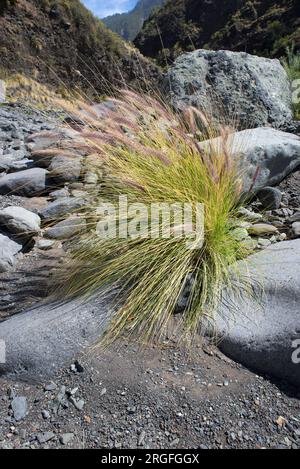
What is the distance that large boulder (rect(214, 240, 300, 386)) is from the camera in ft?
5.68

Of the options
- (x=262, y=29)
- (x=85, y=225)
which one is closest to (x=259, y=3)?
(x=262, y=29)

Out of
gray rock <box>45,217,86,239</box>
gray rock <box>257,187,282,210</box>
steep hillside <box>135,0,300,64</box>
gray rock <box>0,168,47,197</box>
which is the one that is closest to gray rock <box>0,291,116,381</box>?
gray rock <box>45,217,86,239</box>

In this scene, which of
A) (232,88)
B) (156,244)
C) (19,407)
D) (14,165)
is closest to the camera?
(19,407)

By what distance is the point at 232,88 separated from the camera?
14.4ft

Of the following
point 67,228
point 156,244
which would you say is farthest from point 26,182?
point 156,244

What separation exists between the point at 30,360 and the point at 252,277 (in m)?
1.13

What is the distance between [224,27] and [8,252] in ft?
116

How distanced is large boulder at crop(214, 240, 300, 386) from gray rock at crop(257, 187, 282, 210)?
0.85 m

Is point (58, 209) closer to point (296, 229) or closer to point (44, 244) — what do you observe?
point (44, 244)

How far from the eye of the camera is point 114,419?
1.58m

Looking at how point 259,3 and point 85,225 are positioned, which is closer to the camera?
point 85,225

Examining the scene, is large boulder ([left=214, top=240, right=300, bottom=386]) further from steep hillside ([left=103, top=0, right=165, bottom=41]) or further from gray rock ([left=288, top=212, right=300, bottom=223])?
steep hillside ([left=103, top=0, right=165, bottom=41])

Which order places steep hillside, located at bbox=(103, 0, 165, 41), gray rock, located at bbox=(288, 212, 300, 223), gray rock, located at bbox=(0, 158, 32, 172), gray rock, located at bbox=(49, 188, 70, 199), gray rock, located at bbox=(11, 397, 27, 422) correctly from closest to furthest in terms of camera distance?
1. gray rock, located at bbox=(11, 397, 27, 422)
2. gray rock, located at bbox=(288, 212, 300, 223)
3. gray rock, located at bbox=(49, 188, 70, 199)
4. gray rock, located at bbox=(0, 158, 32, 172)
5. steep hillside, located at bbox=(103, 0, 165, 41)
